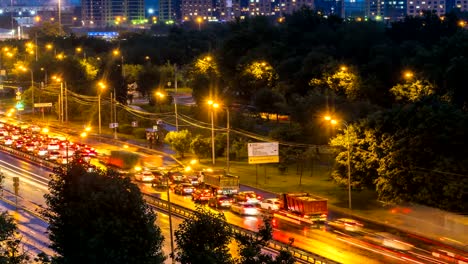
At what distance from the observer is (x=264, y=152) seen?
2562 inches

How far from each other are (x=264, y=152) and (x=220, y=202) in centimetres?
873

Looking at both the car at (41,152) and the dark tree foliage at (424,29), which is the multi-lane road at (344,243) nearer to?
the car at (41,152)

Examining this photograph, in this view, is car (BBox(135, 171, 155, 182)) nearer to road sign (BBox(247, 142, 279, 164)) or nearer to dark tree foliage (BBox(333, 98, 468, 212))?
road sign (BBox(247, 142, 279, 164))

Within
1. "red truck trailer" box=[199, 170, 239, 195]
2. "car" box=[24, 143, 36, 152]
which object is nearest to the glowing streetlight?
"red truck trailer" box=[199, 170, 239, 195]

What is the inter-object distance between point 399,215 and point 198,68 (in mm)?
74791

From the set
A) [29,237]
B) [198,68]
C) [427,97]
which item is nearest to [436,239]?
[427,97]

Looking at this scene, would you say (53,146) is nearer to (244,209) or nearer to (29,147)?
(29,147)

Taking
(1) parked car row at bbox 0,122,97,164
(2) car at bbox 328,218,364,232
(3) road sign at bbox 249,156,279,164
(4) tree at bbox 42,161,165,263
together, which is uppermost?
(4) tree at bbox 42,161,165,263

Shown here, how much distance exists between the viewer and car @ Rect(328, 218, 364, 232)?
50750mm

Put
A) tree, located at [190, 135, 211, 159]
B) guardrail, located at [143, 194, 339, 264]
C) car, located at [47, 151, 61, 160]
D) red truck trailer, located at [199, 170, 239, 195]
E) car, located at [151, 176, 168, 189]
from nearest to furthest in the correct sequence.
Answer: guardrail, located at [143, 194, 339, 264] < red truck trailer, located at [199, 170, 239, 195] < car, located at [151, 176, 168, 189] < tree, located at [190, 135, 211, 159] < car, located at [47, 151, 61, 160]

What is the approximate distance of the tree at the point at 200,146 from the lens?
77750 mm

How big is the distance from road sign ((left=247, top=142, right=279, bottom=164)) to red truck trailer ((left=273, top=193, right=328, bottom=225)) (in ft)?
36.0

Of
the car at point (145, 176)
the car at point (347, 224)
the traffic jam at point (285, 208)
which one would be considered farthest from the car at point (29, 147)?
the car at point (347, 224)

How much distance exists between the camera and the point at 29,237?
50281mm
